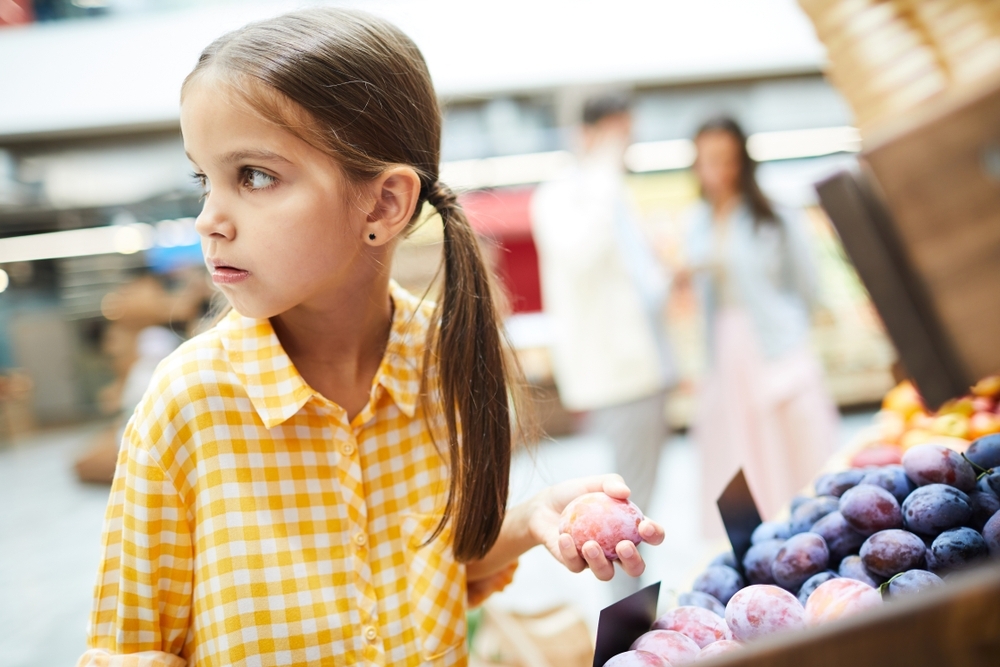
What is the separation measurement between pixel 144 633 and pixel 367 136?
570 millimetres

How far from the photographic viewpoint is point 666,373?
9.34ft

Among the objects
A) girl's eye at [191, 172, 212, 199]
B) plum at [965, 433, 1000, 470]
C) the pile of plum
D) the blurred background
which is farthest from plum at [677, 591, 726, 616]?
the blurred background

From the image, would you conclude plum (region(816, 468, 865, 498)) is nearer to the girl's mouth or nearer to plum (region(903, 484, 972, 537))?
plum (region(903, 484, 972, 537))

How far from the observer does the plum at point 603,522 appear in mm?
702

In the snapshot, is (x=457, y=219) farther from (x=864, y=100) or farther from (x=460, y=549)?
(x=864, y=100)

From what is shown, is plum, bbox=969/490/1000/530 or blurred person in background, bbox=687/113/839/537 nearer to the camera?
plum, bbox=969/490/1000/530

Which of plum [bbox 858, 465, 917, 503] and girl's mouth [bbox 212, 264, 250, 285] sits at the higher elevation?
girl's mouth [bbox 212, 264, 250, 285]

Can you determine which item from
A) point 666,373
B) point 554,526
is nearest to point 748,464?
point 666,373

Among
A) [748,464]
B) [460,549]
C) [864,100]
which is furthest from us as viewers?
[748,464]

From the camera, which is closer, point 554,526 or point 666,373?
point 554,526

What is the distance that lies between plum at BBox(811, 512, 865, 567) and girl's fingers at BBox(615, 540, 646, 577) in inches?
11.6

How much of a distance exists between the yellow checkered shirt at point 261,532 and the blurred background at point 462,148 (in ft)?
14.1

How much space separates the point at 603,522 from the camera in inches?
28.0

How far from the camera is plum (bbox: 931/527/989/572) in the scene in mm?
749
